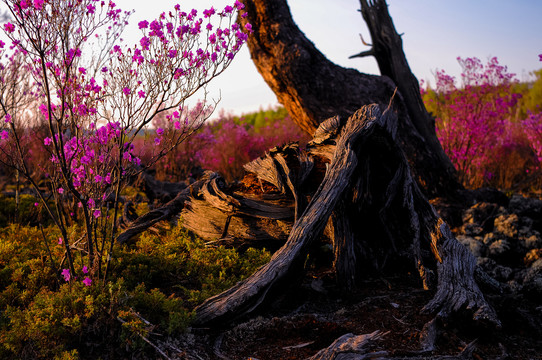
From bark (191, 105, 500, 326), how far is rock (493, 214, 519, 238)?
2.35m

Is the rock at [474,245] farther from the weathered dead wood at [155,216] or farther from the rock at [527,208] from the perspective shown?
the weathered dead wood at [155,216]

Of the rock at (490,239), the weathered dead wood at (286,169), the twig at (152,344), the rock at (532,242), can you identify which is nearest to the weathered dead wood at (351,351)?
the twig at (152,344)

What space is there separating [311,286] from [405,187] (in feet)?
5.44

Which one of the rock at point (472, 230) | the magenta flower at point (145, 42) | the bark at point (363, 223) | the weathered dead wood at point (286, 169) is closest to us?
the bark at point (363, 223)

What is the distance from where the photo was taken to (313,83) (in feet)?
24.1

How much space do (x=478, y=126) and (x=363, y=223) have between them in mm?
7640

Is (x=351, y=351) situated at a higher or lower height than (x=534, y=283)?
higher

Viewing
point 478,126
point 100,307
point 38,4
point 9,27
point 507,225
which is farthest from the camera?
point 478,126

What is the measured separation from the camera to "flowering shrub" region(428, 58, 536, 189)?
10914mm

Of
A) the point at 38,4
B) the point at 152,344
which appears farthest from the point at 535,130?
the point at 38,4

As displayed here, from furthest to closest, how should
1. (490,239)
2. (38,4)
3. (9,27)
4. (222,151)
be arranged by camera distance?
(222,151) < (490,239) < (9,27) < (38,4)

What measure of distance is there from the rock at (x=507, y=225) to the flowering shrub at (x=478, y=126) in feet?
13.1

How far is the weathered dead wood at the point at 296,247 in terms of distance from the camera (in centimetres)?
333

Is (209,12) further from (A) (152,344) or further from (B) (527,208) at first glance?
(B) (527,208)
